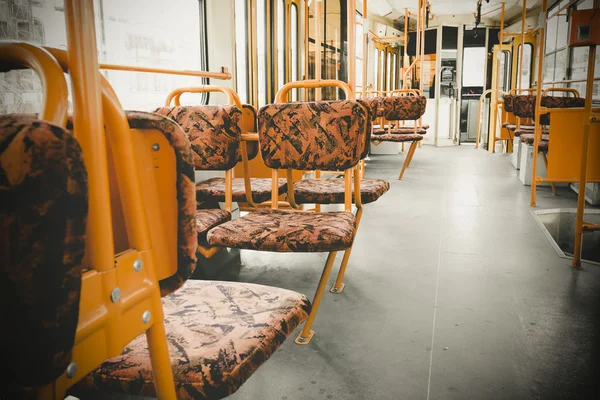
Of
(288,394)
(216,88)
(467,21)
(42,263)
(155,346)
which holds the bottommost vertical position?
(288,394)

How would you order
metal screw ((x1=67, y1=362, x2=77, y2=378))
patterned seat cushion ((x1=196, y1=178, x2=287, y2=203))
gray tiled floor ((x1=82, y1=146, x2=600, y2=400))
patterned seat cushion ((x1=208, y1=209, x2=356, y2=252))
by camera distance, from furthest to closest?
patterned seat cushion ((x1=196, y1=178, x2=287, y2=203))
patterned seat cushion ((x1=208, y1=209, x2=356, y2=252))
gray tiled floor ((x1=82, y1=146, x2=600, y2=400))
metal screw ((x1=67, y1=362, x2=77, y2=378))

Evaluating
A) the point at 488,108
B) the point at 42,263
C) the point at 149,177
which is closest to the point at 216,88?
the point at 149,177

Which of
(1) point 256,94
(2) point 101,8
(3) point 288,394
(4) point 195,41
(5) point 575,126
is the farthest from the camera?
(1) point 256,94

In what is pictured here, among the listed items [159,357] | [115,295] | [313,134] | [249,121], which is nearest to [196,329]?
[159,357]

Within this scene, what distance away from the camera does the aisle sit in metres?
1.59

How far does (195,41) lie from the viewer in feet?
11.2

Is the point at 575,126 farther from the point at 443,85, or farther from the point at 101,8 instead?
the point at 443,85

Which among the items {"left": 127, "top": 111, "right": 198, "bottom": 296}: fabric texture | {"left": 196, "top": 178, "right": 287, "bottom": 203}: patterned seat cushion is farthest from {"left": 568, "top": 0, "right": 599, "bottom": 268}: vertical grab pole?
{"left": 127, "top": 111, "right": 198, "bottom": 296}: fabric texture

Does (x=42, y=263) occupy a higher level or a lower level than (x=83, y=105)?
lower

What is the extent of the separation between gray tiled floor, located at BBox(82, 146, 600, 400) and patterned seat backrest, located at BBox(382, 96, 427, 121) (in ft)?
6.90

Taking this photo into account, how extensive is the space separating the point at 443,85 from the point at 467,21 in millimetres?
1676

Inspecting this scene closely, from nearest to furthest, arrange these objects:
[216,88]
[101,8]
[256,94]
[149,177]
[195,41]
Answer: [149,177] → [101,8] → [216,88] → [195,41] → [256,94]

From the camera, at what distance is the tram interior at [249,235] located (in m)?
0.52

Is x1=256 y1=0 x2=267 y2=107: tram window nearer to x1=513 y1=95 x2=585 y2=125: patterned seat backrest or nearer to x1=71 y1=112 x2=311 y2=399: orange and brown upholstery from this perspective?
x1=513 y1=95 x2=585 y2=125: patterned seat backrest
